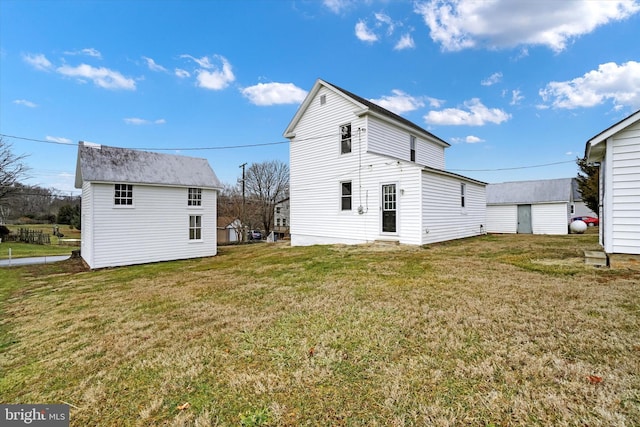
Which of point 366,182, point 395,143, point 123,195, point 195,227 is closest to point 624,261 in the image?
point 366,182

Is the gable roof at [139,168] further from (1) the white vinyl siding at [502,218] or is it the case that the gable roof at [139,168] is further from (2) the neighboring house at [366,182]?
(1) the white vinyl siding at [502,218]

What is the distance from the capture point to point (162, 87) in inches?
725

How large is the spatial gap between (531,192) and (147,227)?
2718cm

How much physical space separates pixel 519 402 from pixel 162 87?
2243 cm

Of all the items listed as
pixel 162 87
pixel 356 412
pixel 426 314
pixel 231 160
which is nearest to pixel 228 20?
pixel 162 87

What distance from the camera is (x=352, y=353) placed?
3094 mm

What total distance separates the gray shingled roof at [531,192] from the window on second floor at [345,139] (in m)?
16.1

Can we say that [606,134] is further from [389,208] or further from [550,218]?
[550,218]

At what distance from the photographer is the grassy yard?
2.23 meters

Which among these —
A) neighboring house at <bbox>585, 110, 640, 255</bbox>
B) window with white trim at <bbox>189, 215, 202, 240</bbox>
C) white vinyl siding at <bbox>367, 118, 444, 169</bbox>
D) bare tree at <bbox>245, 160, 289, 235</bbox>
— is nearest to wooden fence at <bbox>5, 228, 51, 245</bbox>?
bare tree at <bbox>245, 160, 289, 235</bbox>

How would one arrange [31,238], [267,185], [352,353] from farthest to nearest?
A: [267,185] → [31,238] → [352,353]

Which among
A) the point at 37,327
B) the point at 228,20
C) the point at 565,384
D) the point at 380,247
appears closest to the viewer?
the point at 565,384

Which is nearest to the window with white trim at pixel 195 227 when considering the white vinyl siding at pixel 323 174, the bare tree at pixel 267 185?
the white vinyl siding at pixel 323 174

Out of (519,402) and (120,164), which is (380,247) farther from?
(120,164)
